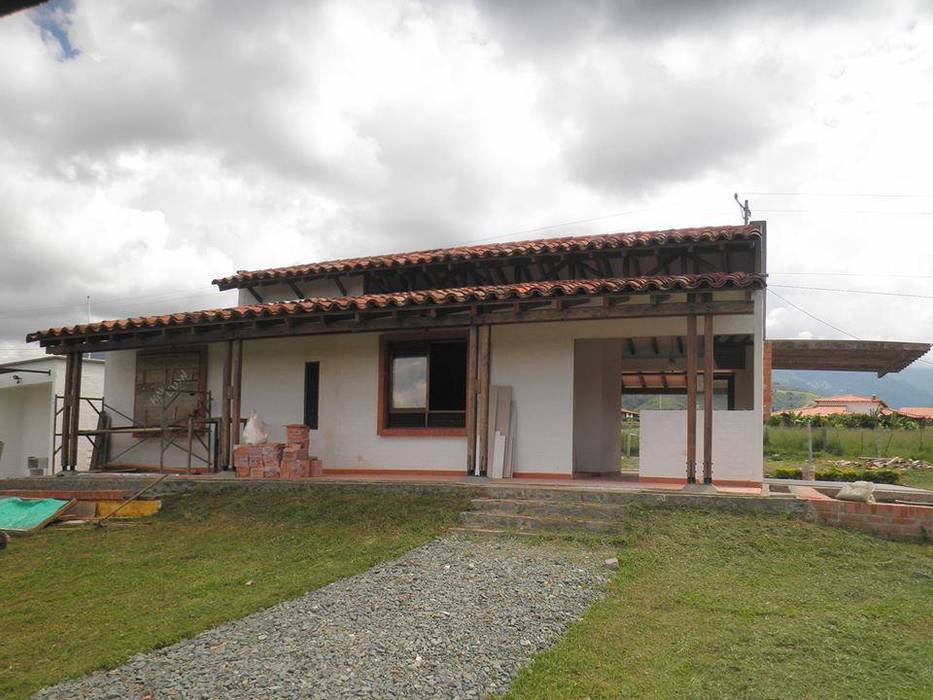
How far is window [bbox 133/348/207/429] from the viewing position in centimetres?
1343

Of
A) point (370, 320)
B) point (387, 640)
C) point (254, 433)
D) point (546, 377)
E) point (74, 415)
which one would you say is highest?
point (370, 320)

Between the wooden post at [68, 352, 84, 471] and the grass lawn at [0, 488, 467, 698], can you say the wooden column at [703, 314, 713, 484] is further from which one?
the wooden post at [68, 352, 84, 471]

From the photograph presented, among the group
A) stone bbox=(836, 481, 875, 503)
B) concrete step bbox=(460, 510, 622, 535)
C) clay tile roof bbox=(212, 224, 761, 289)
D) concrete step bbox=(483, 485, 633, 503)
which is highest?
clay tile roof bbox=(212, 224, 761, 289)

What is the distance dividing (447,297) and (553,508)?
3.39m

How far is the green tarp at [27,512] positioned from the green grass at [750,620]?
8.04 metres

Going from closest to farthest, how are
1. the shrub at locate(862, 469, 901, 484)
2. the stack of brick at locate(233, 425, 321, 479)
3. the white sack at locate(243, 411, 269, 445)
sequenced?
the stack of brick at locate(233, 425, 321, 479) → the white sack at locate(243, 411, 269, 445) → the shrub at locate(862, 469, 901, 484)

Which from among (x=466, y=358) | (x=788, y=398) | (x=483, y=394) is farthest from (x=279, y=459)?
(x=788, y=398)

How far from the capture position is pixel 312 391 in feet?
41.7

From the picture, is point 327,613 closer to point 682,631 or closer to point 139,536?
point 682,631

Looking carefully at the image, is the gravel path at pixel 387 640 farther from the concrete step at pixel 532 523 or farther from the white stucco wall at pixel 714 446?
the white stucco wall at pixel 714 446

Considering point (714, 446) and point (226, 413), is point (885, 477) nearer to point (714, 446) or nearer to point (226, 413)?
point (714, 446)

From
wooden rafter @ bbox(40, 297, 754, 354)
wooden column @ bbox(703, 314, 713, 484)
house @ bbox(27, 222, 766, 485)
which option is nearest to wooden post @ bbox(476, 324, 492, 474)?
house @ bbox(27, 222, 766, 485)

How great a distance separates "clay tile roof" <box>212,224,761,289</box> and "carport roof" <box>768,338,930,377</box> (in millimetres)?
1967

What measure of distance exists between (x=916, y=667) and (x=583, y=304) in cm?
683
